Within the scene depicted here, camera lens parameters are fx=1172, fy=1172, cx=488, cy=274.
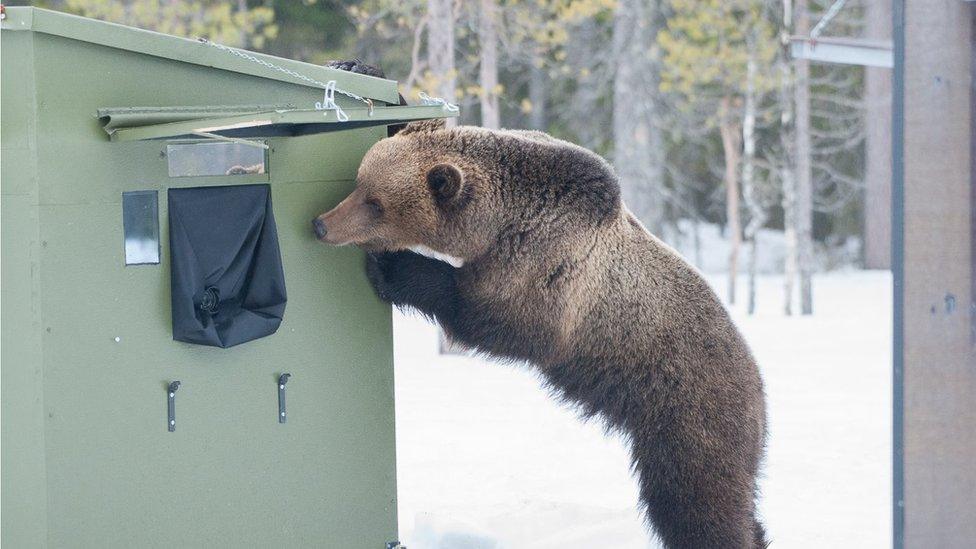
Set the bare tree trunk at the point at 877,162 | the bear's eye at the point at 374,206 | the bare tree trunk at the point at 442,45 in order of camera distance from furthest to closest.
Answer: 1. the bare tree trunk at the point at 877,162
2. the bare tree trunk at the point at 442,45
3. the bear's eye at the point at 374,206

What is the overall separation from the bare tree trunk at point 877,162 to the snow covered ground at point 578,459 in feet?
29.4

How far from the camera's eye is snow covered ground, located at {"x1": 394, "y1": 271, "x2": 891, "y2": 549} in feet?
18.4

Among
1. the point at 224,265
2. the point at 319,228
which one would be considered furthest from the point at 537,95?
the point at 224,265

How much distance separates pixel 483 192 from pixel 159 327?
131 centimetres

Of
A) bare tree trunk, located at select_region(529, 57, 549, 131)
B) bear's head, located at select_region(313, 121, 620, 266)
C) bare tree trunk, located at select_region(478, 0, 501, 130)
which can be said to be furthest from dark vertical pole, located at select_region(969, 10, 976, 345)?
bare tree trunk, located at select_region(529, 57, 549, 131)

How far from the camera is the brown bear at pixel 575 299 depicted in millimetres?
4461

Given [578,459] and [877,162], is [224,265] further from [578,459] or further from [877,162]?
[877,162]

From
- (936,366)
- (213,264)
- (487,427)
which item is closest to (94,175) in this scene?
(213,264)

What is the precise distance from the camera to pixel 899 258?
375cm

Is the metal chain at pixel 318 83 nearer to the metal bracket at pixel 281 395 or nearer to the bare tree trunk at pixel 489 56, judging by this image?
the metal bracket at pixel 281 395

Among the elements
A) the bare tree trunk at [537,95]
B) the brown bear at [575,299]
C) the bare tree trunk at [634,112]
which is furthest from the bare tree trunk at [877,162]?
the brown bear at [575,299]

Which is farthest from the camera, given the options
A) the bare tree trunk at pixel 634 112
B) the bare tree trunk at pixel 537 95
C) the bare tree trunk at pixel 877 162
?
the bare tree trunk at pixel 537 95

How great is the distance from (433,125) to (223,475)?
1592 millimetres

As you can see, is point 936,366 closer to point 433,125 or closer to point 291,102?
point 433,125
